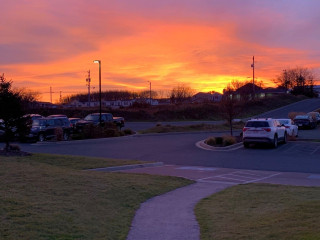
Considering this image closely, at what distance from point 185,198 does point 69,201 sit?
3534 mm

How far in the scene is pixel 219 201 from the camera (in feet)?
34.3

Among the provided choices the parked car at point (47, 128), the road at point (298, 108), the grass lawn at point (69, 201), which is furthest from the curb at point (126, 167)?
the road at point (298, 108)

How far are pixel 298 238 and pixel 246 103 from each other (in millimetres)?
77516

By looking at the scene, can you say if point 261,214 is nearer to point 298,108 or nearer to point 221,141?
point 221,141

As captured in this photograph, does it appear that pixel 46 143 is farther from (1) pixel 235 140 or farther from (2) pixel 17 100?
(1) pixel 235 140

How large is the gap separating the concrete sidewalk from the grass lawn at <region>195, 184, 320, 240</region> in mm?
336

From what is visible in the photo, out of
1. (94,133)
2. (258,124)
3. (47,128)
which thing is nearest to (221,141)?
(258,124)

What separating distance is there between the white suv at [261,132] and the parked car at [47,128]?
1395 cm

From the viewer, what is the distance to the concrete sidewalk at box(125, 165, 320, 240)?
7508 mm

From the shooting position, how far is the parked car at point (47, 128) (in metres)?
30.8

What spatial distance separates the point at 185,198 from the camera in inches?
440

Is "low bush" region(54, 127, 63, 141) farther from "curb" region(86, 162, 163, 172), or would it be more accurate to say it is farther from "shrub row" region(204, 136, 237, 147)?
"curb" region(86, 162, 163, 172)

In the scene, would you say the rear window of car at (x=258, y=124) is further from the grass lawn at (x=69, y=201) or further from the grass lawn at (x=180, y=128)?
the grass lawn at (x=180, y=128)

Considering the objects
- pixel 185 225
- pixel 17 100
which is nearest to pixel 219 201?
pixel 185 225
